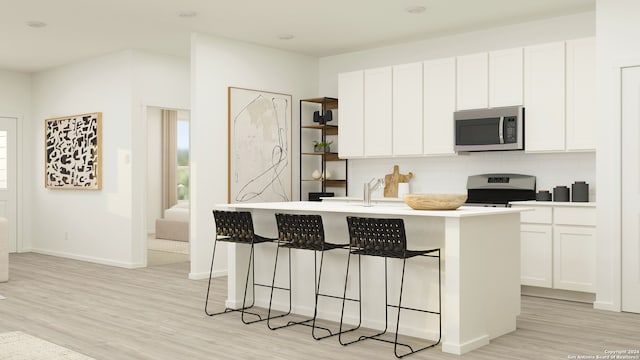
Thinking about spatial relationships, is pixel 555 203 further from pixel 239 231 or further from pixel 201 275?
pixel 201 275

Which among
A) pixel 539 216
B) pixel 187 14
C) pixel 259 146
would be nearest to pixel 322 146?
pixel 259 146

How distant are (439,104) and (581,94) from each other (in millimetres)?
1520

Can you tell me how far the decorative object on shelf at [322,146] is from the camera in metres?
8.26

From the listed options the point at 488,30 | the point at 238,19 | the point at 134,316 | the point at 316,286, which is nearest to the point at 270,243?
the point at 316,286

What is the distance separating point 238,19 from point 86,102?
3.26 metres

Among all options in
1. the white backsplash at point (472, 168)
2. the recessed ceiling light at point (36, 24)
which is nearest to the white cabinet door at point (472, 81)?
the white backsplash at point (472, 168)

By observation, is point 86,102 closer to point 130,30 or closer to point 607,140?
point 130,30

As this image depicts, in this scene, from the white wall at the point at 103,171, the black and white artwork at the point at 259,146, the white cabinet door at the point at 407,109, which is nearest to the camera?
the white cabinet door at the point at 407,109

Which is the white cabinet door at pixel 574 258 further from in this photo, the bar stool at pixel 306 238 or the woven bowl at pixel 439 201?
the bar stool at pixel 306 238

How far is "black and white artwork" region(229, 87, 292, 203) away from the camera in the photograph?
758cm

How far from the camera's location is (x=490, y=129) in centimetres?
651

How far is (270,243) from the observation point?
548cm

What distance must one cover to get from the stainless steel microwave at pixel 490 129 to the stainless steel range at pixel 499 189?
423 millimetres

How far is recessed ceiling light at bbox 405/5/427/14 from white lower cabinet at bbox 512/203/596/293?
2118mm
